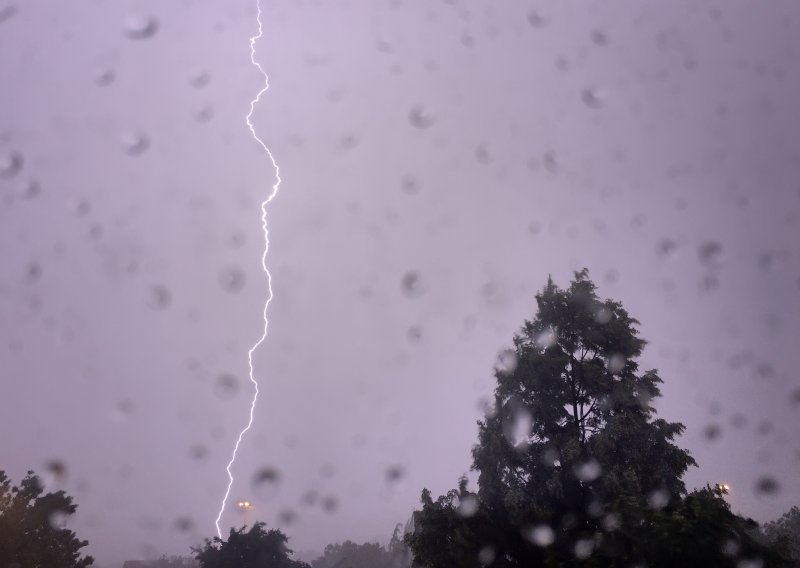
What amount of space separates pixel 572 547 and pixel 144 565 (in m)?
107

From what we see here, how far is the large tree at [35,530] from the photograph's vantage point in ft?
65.6

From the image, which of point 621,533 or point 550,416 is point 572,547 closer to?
point 621,533

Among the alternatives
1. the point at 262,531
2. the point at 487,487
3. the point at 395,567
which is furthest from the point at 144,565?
the point at 487,487

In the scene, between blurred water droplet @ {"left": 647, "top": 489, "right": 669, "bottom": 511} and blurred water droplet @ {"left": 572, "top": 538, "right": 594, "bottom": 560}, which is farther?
blurred water droplet @ {"left": 647, "top": 489, "right": 669, "bottom": 511}

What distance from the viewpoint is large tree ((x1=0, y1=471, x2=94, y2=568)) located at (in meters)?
20.0

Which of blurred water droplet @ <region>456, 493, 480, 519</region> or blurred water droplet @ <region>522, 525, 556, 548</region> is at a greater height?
blurred water droplet @ <region>456, 493, 480, 519</region>

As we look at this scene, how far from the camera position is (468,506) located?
17.5m

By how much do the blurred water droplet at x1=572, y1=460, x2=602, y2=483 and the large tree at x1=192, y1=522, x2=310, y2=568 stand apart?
25.1m

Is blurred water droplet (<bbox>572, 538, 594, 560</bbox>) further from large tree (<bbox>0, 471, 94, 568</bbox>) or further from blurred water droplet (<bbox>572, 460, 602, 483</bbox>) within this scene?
large tree (<bbox>0, 471, 94, 568</bbox>)

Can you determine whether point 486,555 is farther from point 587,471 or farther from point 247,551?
point 247,551

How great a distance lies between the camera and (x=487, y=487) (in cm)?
1886

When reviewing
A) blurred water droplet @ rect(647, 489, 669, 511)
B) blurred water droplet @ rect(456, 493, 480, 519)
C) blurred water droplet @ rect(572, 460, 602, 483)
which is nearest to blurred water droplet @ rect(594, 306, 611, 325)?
blurred water droplet @ rect(572, 460, 602, 483)

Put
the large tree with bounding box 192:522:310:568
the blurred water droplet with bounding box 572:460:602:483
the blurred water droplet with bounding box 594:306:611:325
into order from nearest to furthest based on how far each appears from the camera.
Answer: the blurred water droplet with bounding box 572:460:602:483 < the blurred water droplet with bounding box 594:306:611:325 < the large tree with bounding box 192:522:310:568

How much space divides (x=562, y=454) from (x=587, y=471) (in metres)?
0.98
